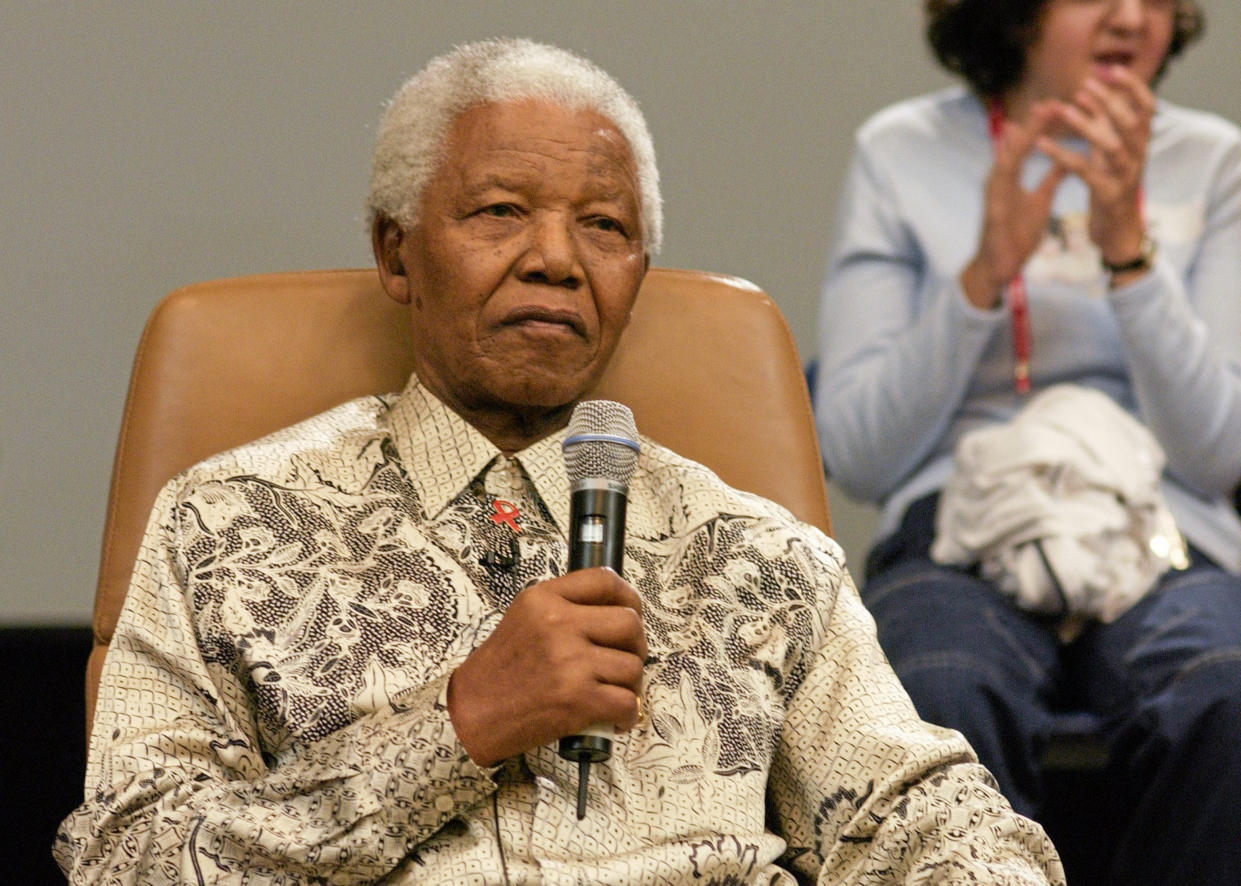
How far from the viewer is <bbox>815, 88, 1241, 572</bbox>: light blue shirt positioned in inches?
84.4

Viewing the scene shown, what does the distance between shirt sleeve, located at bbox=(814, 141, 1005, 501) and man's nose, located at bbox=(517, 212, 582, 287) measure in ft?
2.81

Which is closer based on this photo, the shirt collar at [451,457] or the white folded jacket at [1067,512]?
the shirt collar at [451,457]

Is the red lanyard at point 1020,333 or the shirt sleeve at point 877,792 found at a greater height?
the red lanyard at point 1020,333

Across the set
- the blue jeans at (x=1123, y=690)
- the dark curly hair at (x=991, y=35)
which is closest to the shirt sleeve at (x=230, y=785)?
the blue jeans at (x=1123, y=690)

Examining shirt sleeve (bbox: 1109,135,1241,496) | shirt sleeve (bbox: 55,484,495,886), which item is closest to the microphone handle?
shirt sleeve (bbox: 55,484,495,886)

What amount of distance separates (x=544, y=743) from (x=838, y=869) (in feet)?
1.07

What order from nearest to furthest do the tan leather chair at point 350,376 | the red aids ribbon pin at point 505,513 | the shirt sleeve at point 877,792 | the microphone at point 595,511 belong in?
the microphone at point 595,511 < the shirt sleeve at point 877,792 < the red aids ribbon pin at point 505,513 < the tan leather chair at point 350,376

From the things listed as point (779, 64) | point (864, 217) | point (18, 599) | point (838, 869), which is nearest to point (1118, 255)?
point (864, 217)

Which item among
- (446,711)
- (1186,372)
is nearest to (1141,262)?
(1186,372)

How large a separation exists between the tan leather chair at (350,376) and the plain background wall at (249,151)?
0.84 m

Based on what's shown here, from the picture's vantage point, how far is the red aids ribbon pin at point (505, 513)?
1.39m

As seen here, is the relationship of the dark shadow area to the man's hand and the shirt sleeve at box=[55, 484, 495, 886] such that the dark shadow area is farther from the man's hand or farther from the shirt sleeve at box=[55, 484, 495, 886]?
the man's hand

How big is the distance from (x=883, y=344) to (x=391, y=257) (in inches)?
36.8

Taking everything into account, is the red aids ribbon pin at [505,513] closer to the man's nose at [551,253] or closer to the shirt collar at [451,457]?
the shirt collar at [451,457]
